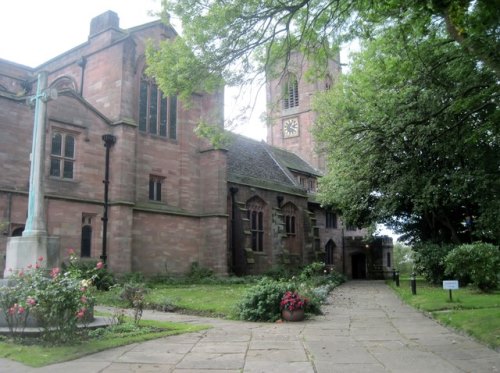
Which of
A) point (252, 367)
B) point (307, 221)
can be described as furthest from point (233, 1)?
point (307, 221)

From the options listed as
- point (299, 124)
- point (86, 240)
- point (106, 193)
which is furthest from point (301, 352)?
point (299, 124)

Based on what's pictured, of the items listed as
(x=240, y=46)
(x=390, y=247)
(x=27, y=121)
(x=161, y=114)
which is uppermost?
(x=161, y=114)

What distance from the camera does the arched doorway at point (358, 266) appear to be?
44.6m

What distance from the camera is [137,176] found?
23.9m

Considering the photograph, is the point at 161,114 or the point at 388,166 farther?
the point at 161,114

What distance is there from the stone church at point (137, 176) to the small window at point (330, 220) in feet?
20.4

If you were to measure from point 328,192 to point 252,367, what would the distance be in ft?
72.2

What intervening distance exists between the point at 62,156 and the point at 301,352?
16.6m

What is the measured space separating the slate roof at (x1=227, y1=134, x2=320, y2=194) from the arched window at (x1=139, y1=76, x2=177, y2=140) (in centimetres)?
410

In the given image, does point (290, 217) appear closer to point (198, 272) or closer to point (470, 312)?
point (198, 272)

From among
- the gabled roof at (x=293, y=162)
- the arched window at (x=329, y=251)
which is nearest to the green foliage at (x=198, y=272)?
the gabled roof at (x=293, y=162)

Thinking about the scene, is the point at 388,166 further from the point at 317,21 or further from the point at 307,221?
the point at 307,221

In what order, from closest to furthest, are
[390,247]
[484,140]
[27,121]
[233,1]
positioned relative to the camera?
1. [233,1]
2. [484,140]
3. [27,121]
4. [390,247]

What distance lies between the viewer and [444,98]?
→ 46.3ft
